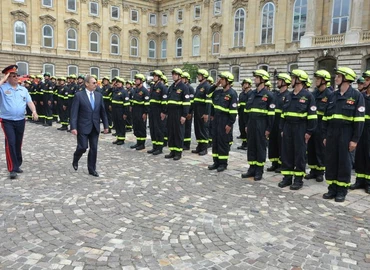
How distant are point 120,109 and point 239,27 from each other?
29.0m

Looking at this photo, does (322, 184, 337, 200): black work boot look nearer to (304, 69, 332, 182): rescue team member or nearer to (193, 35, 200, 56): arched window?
(304, 69, 332, 182): rescue team member

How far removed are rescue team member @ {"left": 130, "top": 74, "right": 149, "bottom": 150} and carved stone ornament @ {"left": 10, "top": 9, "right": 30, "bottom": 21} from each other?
35.0 metres

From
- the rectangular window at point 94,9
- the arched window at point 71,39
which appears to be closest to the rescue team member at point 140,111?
the arched window at point 71,39

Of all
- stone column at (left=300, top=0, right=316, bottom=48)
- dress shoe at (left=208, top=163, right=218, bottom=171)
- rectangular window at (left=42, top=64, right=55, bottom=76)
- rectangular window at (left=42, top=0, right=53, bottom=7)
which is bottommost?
dress shoe at (left=208, top=163, right=218, bottom=171)

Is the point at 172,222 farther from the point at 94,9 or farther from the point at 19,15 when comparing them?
the point at 94,9

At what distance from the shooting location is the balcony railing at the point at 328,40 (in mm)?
28141

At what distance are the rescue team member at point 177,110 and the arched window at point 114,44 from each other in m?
40.4

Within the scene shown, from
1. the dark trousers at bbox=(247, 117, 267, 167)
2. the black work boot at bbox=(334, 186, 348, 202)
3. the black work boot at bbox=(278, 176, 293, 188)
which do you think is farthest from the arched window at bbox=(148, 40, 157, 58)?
the black work boot at bbox=(334, 186, 348, 202)

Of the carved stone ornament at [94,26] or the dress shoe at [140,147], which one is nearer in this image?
the dress shoe at [140,147]

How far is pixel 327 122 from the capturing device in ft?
21.9

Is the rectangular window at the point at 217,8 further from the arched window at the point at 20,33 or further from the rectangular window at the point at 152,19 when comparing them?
the arched window at the point at 20,33

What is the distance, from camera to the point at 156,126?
10586 millimetres

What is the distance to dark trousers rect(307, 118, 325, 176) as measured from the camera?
310 inches

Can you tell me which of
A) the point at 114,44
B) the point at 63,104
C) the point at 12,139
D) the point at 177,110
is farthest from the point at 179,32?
the point at 12,139
